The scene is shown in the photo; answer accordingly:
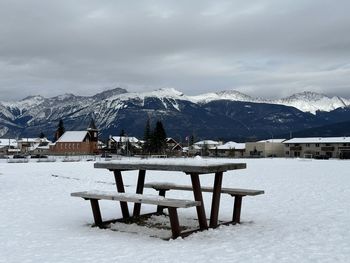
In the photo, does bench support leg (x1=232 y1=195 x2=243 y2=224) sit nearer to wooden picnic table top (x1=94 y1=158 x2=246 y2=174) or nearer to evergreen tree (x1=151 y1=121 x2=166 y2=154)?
wooden picnic table top (x1=94 y1=158 x2=246 y2=174)

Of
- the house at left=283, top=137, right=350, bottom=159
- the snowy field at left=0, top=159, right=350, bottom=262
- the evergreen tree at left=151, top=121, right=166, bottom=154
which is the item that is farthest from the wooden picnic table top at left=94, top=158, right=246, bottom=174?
the house at left=283, top=137, right=350, bottom=159

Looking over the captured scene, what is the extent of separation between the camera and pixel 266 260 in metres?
7.94

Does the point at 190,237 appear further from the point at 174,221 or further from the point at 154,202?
the point at 154,202

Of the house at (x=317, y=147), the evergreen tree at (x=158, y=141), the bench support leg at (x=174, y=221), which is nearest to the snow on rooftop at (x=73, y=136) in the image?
the evergreen tree at (x=158, y=141)

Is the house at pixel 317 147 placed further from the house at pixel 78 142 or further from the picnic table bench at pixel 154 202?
the picnic table bench at pixel 154 202

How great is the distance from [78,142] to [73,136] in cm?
441

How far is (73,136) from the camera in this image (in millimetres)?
153875

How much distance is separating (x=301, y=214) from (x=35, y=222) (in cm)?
709

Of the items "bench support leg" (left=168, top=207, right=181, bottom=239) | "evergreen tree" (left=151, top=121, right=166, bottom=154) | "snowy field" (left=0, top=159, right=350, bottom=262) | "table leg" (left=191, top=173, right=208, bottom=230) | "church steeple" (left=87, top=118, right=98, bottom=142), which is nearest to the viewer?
"snowy field" (left=0, top=159, right=350, bottom=262)

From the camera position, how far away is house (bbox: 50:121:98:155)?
15038 cm

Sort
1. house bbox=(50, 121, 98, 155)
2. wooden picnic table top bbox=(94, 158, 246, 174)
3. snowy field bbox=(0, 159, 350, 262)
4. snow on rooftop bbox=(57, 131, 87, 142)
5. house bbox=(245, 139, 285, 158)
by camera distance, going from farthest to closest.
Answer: house bbox=(245, 139, 285, 158), snow on rooftop bbox=(57, 131, 87, 142), house bbox=(50, 121, 98, 155), wooden picnic table top bbox=(94, 158, 246, 174), snowy field bbox=(0, 159, 350, 262)

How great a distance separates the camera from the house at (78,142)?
150 m

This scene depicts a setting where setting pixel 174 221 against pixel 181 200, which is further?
pixel 174 221

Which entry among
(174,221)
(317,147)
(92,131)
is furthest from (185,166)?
(317,147)
